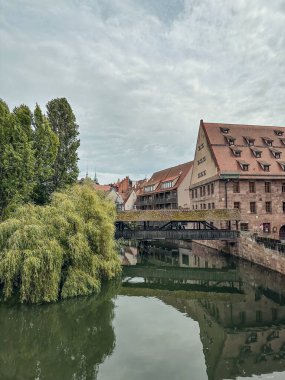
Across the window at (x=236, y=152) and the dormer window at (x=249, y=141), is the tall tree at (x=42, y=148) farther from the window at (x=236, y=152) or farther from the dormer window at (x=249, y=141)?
the dormer window at (x=249, y=141)

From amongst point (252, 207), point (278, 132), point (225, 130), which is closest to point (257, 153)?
point (225, 130)

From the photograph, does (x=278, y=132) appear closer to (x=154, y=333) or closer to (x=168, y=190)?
(x=168, y=190)

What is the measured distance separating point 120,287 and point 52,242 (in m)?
6.83

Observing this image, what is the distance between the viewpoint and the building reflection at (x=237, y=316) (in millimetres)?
11062

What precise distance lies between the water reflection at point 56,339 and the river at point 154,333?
3 cm

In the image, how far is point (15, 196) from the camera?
22.8m

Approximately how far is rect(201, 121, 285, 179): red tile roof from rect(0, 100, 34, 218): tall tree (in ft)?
67.0

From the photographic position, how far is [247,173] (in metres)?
34.7

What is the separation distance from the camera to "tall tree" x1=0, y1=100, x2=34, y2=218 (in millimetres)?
22881

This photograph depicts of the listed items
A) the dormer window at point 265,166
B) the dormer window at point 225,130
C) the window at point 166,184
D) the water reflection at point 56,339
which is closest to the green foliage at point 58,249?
the water reflection at point 56,339

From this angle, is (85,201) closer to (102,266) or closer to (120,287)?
(102,266)

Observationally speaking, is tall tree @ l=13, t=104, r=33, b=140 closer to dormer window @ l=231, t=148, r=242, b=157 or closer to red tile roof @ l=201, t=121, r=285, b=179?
red tile roof @ l=201, t=121, r=285, b=179

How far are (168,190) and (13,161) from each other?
3620 cm

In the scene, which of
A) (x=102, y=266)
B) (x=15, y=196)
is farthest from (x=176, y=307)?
(x=15, y=196)
